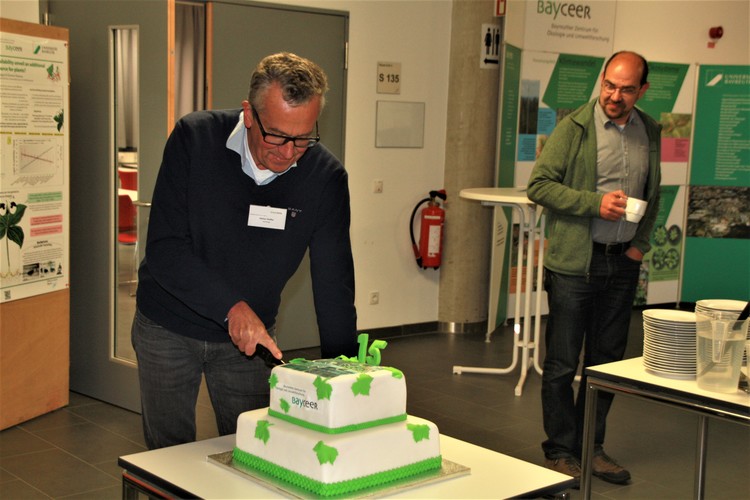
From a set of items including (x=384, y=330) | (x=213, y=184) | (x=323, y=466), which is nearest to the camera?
(x=323, y=466)

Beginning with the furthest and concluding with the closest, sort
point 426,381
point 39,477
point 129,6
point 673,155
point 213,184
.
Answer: point 673,155
point 426,381
point 129,6
point 39,477
point 213,184

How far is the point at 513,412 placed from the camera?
4965 mm

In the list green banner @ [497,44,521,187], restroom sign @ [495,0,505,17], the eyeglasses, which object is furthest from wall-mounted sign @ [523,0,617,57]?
the eyeglasses

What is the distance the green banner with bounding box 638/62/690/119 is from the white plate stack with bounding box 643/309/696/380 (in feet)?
18.4

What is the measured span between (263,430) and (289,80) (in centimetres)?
76

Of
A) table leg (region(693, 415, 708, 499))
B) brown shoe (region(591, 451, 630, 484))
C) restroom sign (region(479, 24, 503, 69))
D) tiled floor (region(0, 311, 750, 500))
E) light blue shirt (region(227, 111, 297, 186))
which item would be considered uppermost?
restroom sign (region(479, 24, 503, 69))

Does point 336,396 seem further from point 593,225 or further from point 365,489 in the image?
point 593,225

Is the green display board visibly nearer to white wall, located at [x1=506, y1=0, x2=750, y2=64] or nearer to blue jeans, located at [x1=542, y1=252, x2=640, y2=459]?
white wall, located at [x1=506, y1=0, x2=750, y2=64]

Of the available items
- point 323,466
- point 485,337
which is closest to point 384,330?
point 485,337

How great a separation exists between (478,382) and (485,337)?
1372 mm

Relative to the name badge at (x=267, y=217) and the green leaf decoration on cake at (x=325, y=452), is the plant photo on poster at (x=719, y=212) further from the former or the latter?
the green leaf decoration on cake at (x=325, y=452)

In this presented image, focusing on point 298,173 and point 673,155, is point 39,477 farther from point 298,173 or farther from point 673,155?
point 673,155

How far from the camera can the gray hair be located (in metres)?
1.99

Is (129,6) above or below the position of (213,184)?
above
